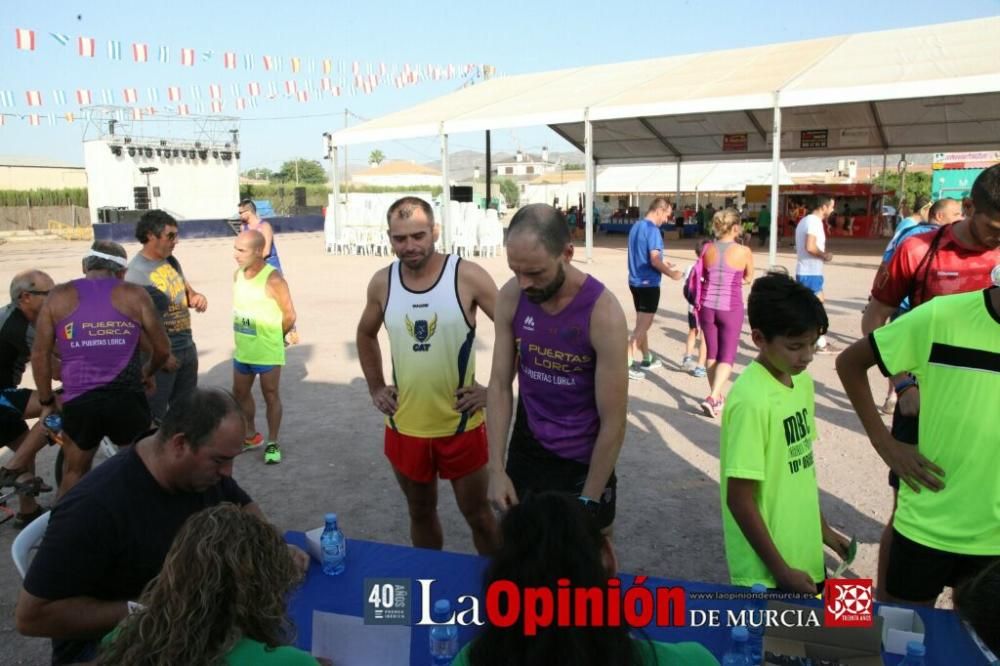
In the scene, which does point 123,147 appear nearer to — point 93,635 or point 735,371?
point 735,371

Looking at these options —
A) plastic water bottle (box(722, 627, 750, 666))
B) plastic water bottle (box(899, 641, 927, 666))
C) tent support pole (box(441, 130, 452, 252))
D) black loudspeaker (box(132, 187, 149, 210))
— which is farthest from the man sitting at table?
black loudspeaker (box(132, 187, 149, 210))

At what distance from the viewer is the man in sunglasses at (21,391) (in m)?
4.64

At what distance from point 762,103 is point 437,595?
1618 centimetres

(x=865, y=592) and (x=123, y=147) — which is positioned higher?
(x=123, y=147)

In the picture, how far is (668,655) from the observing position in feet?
5.22

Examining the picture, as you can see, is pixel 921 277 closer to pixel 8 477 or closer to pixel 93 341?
pixel 93 341

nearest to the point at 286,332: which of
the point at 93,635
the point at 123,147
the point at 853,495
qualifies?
the point at 93,635

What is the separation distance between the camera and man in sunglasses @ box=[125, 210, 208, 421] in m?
5.25

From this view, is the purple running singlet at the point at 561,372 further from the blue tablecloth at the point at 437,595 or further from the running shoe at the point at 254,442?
the running shoe at the point at 254,442

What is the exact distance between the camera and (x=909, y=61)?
54.5 ft

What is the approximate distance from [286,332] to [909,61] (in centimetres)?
1677

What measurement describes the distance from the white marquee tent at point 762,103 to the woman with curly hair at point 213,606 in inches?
635

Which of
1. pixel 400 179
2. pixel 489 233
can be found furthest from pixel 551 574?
pixel 400 179

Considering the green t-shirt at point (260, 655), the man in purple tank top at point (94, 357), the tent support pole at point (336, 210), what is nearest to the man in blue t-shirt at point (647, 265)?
the man in purple tank top at point (94, 357)
